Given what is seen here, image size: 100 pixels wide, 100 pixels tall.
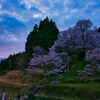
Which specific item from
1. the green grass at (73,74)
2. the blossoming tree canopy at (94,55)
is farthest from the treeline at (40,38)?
the blossoming tree canopy at (94,55)

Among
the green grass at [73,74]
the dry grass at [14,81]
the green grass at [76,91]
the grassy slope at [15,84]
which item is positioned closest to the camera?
the green grass at [76,91]

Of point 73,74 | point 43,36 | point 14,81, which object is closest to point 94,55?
point 73,74

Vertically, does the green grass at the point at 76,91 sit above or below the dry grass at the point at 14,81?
below

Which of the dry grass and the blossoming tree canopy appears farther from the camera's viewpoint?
the dry grass

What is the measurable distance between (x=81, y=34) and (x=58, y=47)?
4.35 m

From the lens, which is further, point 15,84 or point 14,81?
point 14,81

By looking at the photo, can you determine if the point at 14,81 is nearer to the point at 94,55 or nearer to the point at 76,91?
the point at 94,55

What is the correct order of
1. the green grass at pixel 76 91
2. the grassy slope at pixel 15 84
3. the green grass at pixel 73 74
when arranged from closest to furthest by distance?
the green grass at pixel 76 91 → the green grass at pixel 73 74 → the grassy slope at pixel 15 84

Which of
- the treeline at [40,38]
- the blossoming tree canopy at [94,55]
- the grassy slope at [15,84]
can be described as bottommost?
the grassy slope at [15,84]

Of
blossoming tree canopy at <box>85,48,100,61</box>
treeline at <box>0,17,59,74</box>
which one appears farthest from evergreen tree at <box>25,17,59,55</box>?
blossoming tree canopy at <box>85,48,100,61</box>

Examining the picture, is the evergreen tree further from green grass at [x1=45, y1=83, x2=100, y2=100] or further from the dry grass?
green grass at [x1=45, y1=83, x2=100, y2=100]

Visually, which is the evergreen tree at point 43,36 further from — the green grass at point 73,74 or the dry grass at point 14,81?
the green grass at point 73,74

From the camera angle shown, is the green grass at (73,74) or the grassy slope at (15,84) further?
the grassy slope at (15,84)

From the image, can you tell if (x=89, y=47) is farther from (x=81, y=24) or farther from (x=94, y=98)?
(x=94, y=98)
